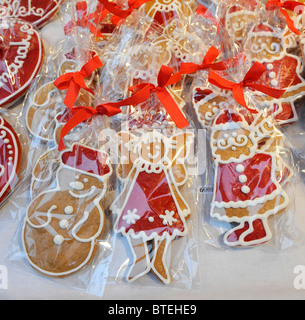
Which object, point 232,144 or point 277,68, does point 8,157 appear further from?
point 277,68

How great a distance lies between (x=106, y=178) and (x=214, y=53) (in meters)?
0.58

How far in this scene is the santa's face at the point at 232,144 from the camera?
1.12m

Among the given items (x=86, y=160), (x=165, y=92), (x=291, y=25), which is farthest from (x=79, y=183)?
(x=291, y=25)

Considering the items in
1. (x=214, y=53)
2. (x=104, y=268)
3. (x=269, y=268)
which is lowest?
(x=269, y=268)

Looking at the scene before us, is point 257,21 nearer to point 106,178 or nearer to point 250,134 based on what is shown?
point 250,134

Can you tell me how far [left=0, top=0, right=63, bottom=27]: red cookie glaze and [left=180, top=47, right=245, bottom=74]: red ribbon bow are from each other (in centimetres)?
77

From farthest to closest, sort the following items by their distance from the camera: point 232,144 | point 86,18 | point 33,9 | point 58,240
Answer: point 33,9, point 86,18, point 232,144, point 58,240

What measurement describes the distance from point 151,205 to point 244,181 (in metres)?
0.30

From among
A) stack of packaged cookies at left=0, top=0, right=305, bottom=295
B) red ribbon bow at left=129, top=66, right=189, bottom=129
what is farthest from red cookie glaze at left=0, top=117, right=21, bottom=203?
red ribbon bow at left=129, top=66, right=189, bottom=129

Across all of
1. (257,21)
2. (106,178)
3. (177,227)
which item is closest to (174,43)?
(257,21)

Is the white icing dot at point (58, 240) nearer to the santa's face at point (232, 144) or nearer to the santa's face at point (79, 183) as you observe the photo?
Result: the santa's face at point (79, 183)

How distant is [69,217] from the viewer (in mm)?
1069

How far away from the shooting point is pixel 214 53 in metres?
1.21
